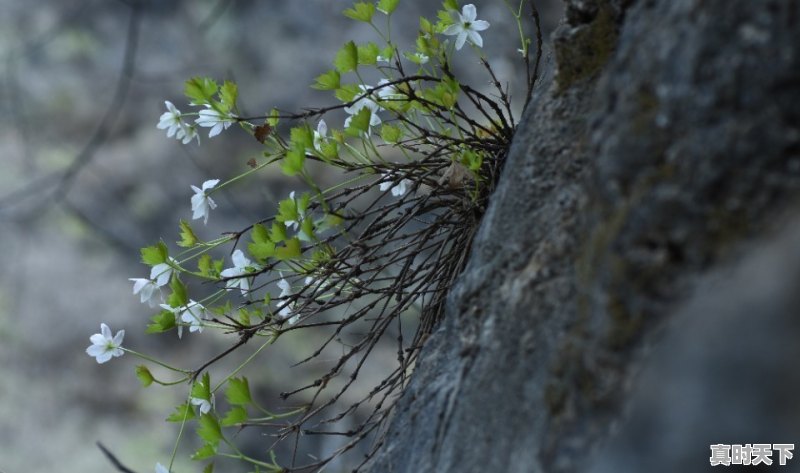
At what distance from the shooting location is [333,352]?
2.58 m

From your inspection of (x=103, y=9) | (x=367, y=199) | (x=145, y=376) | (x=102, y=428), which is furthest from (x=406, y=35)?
(x=145, y=376)

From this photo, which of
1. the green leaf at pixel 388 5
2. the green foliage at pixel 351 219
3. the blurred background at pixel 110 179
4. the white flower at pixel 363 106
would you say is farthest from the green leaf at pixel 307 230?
the blurred background at pixel 110 179

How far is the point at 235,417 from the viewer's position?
0.74 meters

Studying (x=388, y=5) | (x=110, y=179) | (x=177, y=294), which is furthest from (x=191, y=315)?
(x=110, y=179)

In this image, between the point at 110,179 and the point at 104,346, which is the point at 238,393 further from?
the point at 110,179

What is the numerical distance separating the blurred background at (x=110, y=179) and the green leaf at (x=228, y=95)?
5.94ft

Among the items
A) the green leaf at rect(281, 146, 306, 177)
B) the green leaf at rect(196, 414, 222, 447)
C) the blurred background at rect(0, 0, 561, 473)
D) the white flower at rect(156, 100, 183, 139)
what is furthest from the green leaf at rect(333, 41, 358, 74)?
the blurred background at rect(0, 0, 561, 473)

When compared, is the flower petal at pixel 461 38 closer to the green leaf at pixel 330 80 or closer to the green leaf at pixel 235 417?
the green leaf at pixel 330 80

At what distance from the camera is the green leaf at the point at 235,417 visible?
74 cm

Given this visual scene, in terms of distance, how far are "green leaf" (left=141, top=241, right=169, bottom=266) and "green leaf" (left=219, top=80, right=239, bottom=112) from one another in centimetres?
15

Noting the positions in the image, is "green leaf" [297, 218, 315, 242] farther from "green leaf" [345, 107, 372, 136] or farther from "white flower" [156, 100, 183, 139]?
"white flower" [156, 100, 183, 139]

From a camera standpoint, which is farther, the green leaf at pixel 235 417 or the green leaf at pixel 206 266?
the green leaf at pixel 206 266

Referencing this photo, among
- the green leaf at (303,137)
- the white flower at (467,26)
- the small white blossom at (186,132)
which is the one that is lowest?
the green leaf at (303,137)

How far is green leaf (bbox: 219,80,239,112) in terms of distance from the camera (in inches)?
32.5
